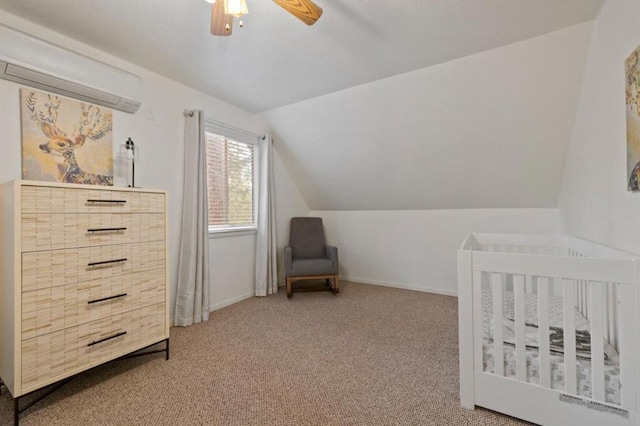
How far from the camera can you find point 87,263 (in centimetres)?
166

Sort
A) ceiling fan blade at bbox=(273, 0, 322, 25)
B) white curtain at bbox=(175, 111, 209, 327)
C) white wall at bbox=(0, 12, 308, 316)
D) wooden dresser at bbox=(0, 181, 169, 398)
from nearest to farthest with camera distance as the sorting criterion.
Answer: ceiling fan blade at bbox=(273, 0, 322, 25) → wooden dresser at bbox=(0, 181, 169, 398) → white wall at bbox=(0, 12, 308, 316) → white curtain at bbox=(175, 111, 209, 327)

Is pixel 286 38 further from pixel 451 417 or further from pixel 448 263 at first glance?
pixel 448 263

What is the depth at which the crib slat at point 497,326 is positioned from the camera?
4.66ft

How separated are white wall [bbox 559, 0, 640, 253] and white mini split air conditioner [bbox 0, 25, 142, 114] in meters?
3.12

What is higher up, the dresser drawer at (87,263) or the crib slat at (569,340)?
the dresser drawer at (87,263)

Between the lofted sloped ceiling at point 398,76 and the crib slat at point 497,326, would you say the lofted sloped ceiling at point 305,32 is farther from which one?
the crib slat at point 497,326

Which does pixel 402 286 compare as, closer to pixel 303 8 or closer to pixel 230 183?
pixel 230 183

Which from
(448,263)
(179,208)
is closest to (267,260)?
(179,208)

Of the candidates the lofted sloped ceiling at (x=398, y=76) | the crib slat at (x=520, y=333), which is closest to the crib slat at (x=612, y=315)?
the crib slat at (x=520, y=333)

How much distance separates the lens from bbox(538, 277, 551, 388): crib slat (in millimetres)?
1329

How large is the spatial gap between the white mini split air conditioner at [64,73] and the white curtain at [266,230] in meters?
1.48

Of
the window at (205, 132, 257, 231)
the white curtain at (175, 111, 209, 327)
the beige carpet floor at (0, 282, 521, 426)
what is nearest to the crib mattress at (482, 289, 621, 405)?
the beige carpet floor at (0, 282, 521, 426)

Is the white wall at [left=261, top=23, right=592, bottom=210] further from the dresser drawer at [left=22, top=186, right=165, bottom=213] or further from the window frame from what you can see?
the dresser drawer at [left=22, top=186, right=165, bottom=213]

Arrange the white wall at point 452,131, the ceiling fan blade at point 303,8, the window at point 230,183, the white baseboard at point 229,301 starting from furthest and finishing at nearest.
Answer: the window at point 230,183 → the white baseboard at point 229,301 → the white wall at point 452,131 → the ceiling fan blade at point 303,8
